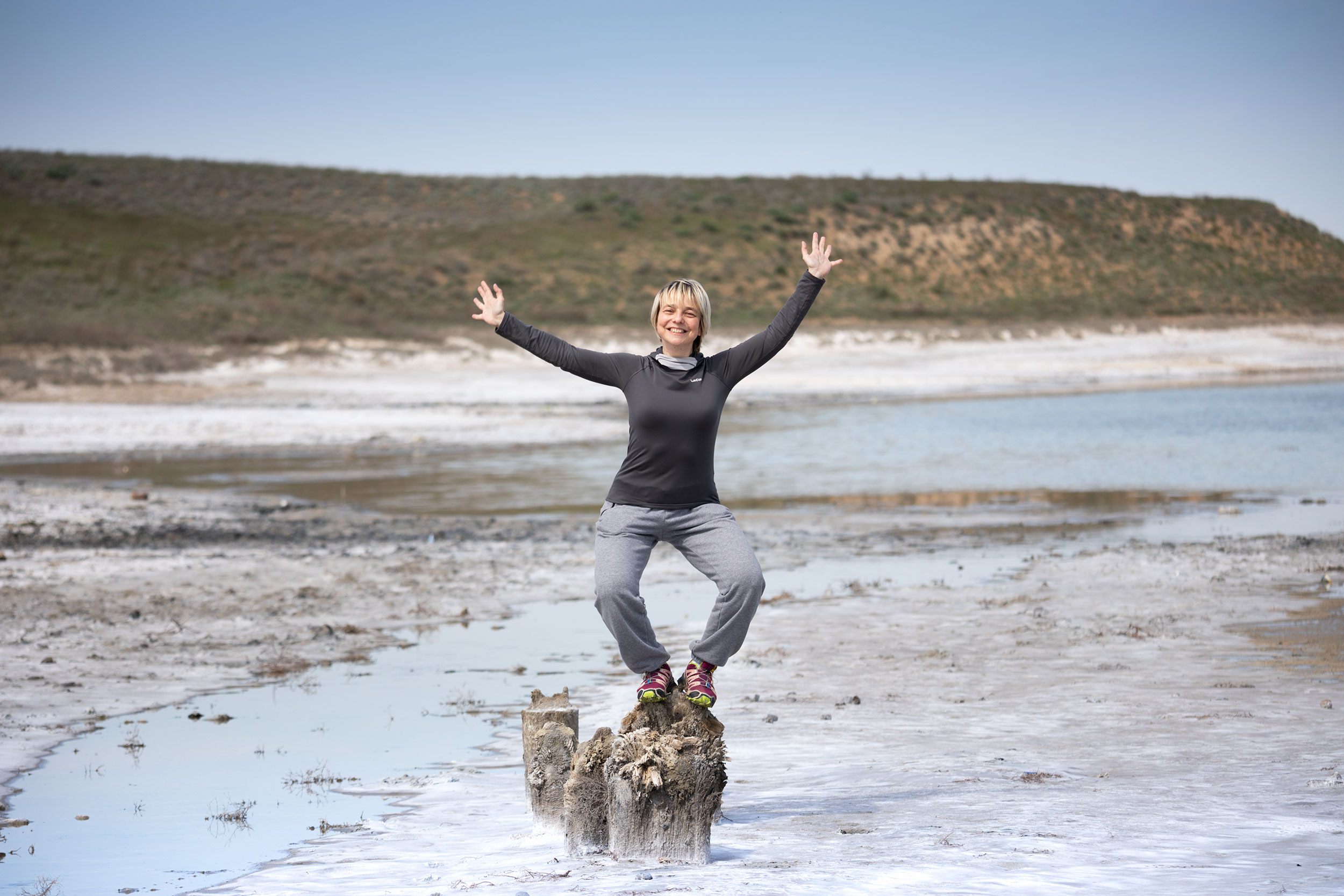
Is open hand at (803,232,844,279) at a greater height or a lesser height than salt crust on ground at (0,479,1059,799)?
greater

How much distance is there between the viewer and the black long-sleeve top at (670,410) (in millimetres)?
5098

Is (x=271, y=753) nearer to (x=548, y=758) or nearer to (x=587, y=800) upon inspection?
(x=548, y=758)

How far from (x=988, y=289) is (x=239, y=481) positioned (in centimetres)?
5653

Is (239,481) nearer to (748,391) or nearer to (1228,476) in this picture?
(1228,476)

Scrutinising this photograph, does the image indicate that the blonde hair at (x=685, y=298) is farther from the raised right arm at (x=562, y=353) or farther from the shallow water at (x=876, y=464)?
the shallow water at (x=876, y=464)

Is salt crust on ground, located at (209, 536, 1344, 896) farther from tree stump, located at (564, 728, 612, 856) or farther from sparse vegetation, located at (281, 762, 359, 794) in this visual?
sparse vegetation, located at (281, 762, 359, 794)

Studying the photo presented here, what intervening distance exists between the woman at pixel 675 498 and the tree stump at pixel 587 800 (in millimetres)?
339

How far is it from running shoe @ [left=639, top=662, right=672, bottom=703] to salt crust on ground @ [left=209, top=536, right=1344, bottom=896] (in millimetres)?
578

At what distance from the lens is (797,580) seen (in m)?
11.4

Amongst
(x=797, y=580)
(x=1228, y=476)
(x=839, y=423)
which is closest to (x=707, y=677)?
(x=797, y=580)

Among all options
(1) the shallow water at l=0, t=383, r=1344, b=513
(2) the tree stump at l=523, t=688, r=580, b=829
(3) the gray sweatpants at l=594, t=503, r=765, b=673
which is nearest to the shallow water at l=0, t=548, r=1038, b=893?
(2) the tree stump at l=523, t=688, r=580, b=829

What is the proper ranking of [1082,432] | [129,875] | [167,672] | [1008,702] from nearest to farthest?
[129,875] < [1008,702] < [167,672] < [1082,432]

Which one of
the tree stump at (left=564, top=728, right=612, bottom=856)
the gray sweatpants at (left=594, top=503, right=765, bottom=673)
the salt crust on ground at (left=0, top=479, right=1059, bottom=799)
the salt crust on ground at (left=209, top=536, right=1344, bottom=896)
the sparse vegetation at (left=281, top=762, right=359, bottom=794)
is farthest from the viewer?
the salt crust on ground at (left=0, top=479, right=1059, bottom=799)

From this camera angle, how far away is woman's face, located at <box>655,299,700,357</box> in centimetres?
521
